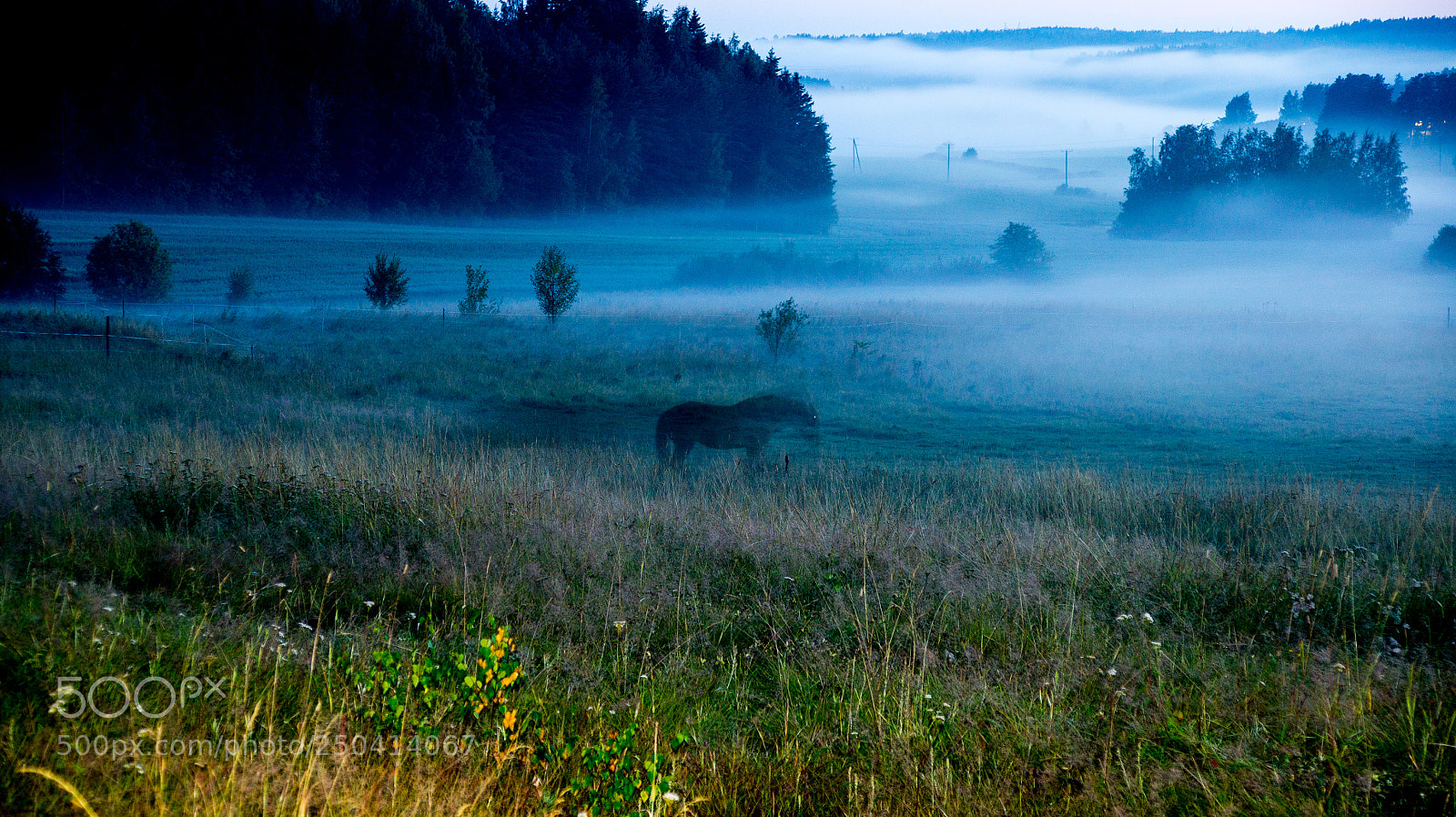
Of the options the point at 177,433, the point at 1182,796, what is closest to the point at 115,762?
the point at 1182,796

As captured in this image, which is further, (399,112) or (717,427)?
(399,112)

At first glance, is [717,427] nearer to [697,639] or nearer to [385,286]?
[697,639]

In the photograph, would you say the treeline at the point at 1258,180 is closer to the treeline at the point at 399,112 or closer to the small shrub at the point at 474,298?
the treeline at the point at 399,112

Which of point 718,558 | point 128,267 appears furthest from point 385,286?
point 718,558

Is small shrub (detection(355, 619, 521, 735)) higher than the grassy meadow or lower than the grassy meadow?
higher

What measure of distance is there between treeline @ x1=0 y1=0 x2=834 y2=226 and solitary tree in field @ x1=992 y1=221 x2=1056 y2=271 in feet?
117

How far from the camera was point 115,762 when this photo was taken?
3.04 m

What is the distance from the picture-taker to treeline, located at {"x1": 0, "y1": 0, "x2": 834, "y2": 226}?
214ft

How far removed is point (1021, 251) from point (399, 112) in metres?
60.2

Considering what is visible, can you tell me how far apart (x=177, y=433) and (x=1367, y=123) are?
9765cm

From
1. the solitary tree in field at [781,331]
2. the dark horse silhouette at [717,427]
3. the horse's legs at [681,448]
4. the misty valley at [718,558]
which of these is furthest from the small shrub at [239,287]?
the horse's legs at [681,448]

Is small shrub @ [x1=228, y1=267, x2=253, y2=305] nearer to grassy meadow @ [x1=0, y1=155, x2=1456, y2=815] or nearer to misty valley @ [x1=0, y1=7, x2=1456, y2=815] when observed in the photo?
misty valley @ [x1=0, y1=7, x2=1456, y2=815]

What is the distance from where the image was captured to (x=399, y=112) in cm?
7788

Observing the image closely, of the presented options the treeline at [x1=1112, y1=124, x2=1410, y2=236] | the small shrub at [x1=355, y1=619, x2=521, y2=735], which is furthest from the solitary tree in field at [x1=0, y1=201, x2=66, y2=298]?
the treeline at [x1=1112, y1=124, x2=1410, y2=236]
